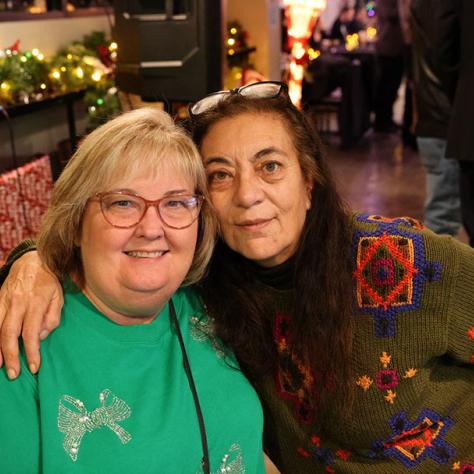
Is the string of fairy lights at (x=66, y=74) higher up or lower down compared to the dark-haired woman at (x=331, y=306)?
higher up

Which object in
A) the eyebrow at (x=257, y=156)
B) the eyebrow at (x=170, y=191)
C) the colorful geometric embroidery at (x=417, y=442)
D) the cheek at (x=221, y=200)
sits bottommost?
the colorful geometric embroidery at (x=417, y=442)

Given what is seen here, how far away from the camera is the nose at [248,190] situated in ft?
4.66

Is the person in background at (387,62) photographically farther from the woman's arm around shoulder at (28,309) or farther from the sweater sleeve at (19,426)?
the sweater sleeve at (19,426)

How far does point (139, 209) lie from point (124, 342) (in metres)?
0.27

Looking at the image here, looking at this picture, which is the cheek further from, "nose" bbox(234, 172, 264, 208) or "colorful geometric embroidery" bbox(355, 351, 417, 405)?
"colorful geometric embroidery" bbox(355, 351, 417, 405)

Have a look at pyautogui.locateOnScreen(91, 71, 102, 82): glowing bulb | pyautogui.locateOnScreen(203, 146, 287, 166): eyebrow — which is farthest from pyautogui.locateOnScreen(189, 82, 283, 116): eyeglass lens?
pyautogui.locateOnScreen(91, 71, 102, 82): glowing bulb

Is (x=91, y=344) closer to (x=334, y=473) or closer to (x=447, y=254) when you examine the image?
(x=334, y=473)

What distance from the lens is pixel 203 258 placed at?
1501 mm

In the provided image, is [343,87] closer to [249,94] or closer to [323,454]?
[249,94]

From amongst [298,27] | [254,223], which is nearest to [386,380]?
[254,223]

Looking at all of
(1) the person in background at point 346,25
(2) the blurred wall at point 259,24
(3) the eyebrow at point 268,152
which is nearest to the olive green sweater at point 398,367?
(3) the eyebrow at point 268,152

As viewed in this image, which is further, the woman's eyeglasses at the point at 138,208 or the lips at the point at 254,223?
the lips at the point at 254,223

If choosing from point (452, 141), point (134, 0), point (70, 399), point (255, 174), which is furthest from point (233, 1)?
point (70, 399)

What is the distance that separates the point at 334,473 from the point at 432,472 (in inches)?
9.0
